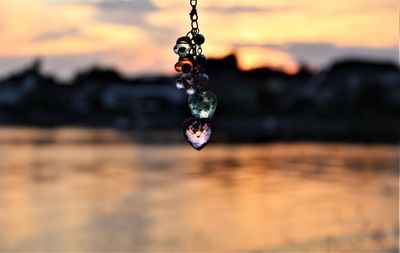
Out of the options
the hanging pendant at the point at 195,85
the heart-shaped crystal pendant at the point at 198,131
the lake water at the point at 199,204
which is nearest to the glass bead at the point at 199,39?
the hanging pendant at the point at 195,85

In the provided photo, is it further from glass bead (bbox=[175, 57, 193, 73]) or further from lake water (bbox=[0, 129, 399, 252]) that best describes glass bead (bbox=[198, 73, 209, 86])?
lake water (bbox=[0, 129, 399, 252])

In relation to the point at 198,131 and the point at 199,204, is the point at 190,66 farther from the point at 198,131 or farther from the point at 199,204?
the point at 199,204

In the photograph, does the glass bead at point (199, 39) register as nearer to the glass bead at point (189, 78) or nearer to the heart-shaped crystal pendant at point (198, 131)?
the glass bead at point (189, 78)

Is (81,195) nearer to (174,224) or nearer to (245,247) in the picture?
(174,224)

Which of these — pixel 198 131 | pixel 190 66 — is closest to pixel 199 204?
pixel 198 131

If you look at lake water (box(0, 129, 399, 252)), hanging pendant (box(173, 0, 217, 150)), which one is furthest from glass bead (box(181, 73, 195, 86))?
lake water (box(0, 129, 399, 252))

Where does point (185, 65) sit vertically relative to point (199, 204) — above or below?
below
